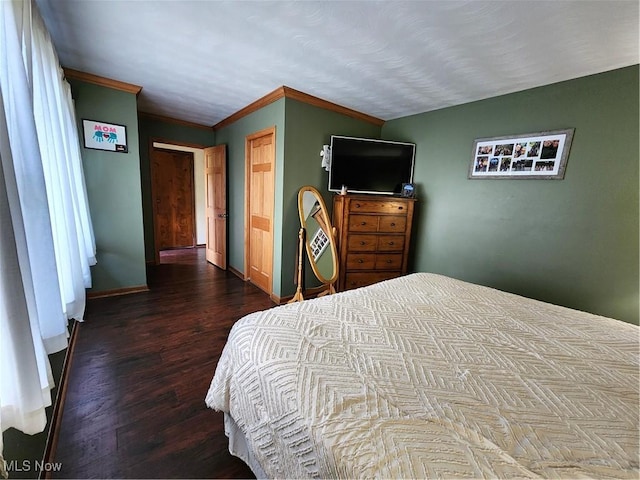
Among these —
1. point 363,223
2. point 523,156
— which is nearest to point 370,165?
point 363,223

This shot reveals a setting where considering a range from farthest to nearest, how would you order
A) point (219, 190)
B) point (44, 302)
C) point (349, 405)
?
point (219, 190), point (44, 302), point (349, 405)

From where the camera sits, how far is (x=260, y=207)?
11.3ft

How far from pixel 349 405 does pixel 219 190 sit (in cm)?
412

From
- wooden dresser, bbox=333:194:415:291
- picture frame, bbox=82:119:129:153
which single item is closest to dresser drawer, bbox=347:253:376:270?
wooden dresser, bbox=333:194:415:291

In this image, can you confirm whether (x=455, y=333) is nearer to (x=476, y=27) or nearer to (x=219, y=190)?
(x=476, y=27)

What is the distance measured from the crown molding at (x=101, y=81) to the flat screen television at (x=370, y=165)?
2.19m

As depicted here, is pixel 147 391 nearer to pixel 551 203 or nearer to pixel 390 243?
pixel 390 243

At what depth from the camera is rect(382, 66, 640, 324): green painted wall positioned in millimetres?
2057

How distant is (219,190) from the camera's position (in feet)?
14.1

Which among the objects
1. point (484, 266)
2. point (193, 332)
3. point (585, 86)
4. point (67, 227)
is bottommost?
point (193, 332)

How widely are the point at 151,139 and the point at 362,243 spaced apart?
3.64 metres

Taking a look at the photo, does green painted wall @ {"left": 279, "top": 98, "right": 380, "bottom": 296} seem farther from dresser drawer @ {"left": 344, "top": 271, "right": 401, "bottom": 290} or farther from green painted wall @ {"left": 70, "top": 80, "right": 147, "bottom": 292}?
green painted wall @ {"left": 70, "top": 80, "right": 147, "bottom": 292}

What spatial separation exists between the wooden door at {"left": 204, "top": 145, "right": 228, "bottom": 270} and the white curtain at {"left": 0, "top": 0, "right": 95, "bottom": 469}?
2553 mm

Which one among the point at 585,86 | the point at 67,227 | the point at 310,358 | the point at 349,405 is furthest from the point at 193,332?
the point at 585,86
